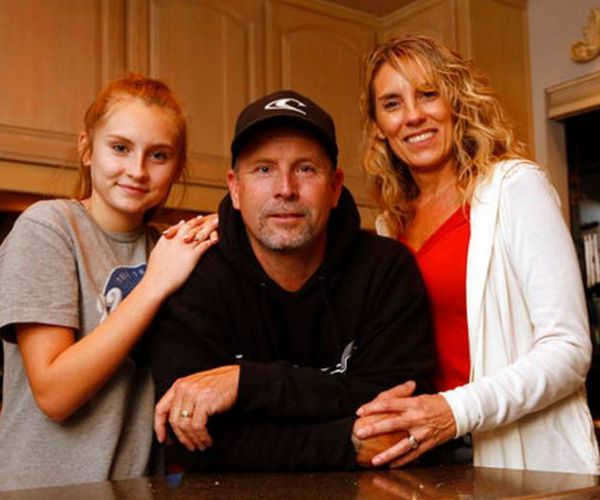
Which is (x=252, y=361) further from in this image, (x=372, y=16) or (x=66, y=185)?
(x=372, y=16)

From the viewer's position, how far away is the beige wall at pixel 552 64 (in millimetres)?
2738

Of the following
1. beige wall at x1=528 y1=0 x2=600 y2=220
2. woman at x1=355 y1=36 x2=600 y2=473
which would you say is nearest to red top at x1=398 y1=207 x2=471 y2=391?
woman at x1=355 y1=36 x2=600 y2=473

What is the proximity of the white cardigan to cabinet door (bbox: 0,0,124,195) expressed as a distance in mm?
1252

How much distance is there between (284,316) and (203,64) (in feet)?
5.31

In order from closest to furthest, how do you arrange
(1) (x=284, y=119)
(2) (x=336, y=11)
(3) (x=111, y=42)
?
1. (1) (x=284, y=119)
2. (3) (x=111, y=42)
3. (2) (x=336, y=11)

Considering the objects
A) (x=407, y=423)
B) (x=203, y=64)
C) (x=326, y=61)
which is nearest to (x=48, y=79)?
(x=203, y=64)

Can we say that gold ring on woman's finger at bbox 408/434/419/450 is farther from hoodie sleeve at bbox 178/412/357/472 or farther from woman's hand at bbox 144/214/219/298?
woman's hand at bbox 144/214/219/298

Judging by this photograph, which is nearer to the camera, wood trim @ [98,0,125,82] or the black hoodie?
the black hoodie

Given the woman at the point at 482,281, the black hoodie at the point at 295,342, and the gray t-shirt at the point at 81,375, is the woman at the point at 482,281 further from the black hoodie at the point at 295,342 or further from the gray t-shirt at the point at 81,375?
the gray t-shirt at the point at 81,375

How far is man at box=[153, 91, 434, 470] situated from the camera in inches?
39.9

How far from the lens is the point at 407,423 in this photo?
1.02 meters

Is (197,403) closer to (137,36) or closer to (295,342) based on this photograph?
(295,342)

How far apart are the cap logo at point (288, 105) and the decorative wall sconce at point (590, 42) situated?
177cm

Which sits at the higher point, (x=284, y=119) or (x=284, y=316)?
(x=284, y=119)
